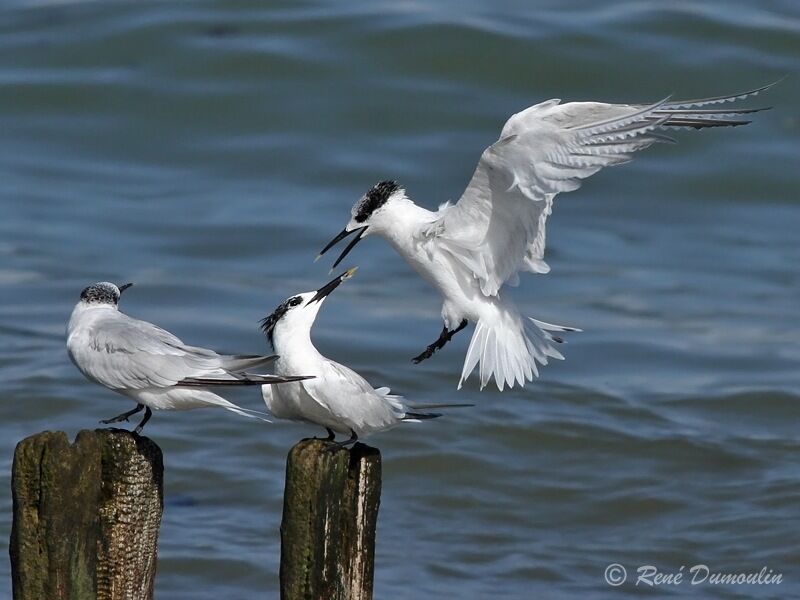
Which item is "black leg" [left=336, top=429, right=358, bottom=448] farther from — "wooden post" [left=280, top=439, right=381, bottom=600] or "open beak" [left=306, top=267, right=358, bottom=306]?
"open beak" [left=306, top=267, right=358, bottom=306]

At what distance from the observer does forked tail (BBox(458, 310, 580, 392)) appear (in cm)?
647

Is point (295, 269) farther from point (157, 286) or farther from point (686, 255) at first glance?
point (686, 255)

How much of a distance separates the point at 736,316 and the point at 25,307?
5.60m

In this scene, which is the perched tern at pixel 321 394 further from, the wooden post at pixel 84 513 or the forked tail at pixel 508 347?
the forked tail at pixel 508 347

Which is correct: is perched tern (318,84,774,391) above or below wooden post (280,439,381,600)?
above

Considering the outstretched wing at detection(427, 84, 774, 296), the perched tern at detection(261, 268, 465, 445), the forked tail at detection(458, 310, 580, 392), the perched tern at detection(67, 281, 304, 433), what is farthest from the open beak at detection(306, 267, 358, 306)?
the forked tail at detection(458, 310, 580, 392)

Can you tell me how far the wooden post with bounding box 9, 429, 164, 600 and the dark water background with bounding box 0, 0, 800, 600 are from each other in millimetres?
2638

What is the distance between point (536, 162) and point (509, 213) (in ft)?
1.62

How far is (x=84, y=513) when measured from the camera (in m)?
4.76

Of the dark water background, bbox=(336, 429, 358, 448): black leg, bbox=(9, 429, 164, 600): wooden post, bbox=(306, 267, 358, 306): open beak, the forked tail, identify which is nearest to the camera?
bbox=(9, 429, 164, 600): wooden post

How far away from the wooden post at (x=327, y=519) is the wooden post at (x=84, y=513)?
490mm

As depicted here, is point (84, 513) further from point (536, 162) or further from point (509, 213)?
point (509, 213)

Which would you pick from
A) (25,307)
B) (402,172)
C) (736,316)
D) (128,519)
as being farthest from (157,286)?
(128,519)

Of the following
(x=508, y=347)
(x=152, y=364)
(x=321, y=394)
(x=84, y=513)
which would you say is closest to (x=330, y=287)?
(x=321, y=394)
